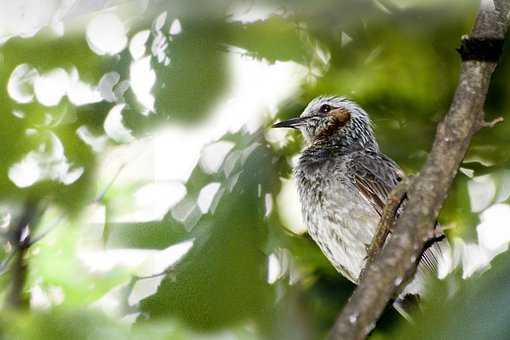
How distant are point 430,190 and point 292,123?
2099 millimetres

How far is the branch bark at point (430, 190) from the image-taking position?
1.57 metres

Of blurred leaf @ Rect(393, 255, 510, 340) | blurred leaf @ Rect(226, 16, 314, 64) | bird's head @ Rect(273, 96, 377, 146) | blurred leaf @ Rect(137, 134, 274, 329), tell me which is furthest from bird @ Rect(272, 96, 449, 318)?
blurred leaf @ Rect(393, 255, 510, 340)

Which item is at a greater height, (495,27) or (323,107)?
(495,27)

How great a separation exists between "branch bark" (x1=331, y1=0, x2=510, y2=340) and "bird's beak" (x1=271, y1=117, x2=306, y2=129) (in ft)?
5.18

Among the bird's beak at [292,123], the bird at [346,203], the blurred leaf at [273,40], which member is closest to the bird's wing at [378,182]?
the bird at [346,203]

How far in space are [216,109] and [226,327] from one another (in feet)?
2.36

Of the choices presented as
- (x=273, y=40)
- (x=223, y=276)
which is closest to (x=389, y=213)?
(x=223, y=276)

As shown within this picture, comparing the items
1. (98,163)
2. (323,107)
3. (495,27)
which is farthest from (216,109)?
(323,107)

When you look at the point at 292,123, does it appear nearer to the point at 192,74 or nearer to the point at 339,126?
the point at 339,126

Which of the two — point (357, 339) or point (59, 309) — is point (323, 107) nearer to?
point (59, 309)

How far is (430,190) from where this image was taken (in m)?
1.83

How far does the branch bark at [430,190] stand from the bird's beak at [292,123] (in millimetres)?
1578

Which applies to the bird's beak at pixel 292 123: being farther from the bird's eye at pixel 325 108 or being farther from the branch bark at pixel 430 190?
the branch bark at pixel 430 190

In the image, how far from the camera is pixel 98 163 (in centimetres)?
300
